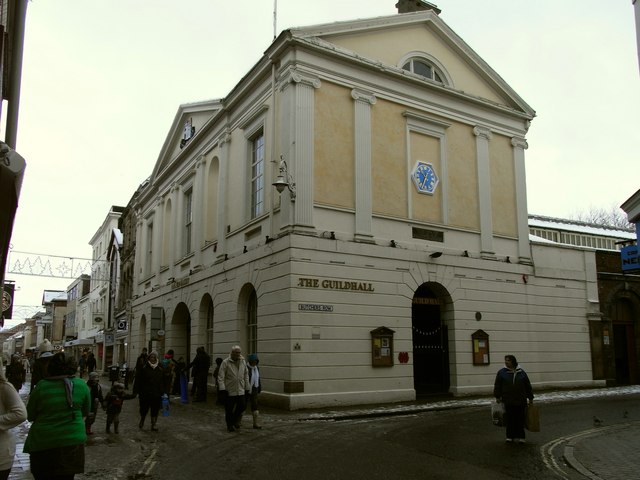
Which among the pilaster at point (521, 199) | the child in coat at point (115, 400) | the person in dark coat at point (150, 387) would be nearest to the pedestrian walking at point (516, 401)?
the person in dark coat at point (150, 387)

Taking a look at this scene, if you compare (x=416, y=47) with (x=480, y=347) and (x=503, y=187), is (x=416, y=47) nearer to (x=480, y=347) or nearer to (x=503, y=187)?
(x=503, y=187)

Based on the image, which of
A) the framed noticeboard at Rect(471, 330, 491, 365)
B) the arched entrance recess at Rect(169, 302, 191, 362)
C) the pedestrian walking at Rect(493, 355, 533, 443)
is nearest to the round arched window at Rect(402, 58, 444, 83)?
the framed noticeboard at Rect(471, 330, 491, 365)

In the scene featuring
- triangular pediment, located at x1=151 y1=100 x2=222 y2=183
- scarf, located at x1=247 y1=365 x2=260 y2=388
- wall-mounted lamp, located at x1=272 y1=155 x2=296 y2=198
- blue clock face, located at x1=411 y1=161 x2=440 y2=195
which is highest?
triangular pediment, located at x1=151 y1=100 x2=222 y2=183

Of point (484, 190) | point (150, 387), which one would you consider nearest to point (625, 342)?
point (484, 190)

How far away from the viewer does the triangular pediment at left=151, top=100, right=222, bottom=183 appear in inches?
990

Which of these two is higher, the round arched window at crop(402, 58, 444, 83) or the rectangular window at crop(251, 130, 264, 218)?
the round arched window at crop(402, 58, 444, 83)

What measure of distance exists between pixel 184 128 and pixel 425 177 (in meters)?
13.0

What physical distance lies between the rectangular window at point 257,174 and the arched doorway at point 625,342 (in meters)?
15.3

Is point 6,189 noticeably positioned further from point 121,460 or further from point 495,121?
point 495,121

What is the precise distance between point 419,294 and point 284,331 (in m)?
5.72

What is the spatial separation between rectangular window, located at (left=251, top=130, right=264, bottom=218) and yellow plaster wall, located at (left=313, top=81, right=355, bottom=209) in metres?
2.93

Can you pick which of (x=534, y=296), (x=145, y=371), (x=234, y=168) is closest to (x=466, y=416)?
(x=145, y=371)

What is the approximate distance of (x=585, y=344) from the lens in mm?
23156

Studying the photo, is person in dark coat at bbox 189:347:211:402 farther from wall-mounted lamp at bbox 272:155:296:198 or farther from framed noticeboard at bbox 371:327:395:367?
wall-mounted lamp at bbox 272:155:296:198
